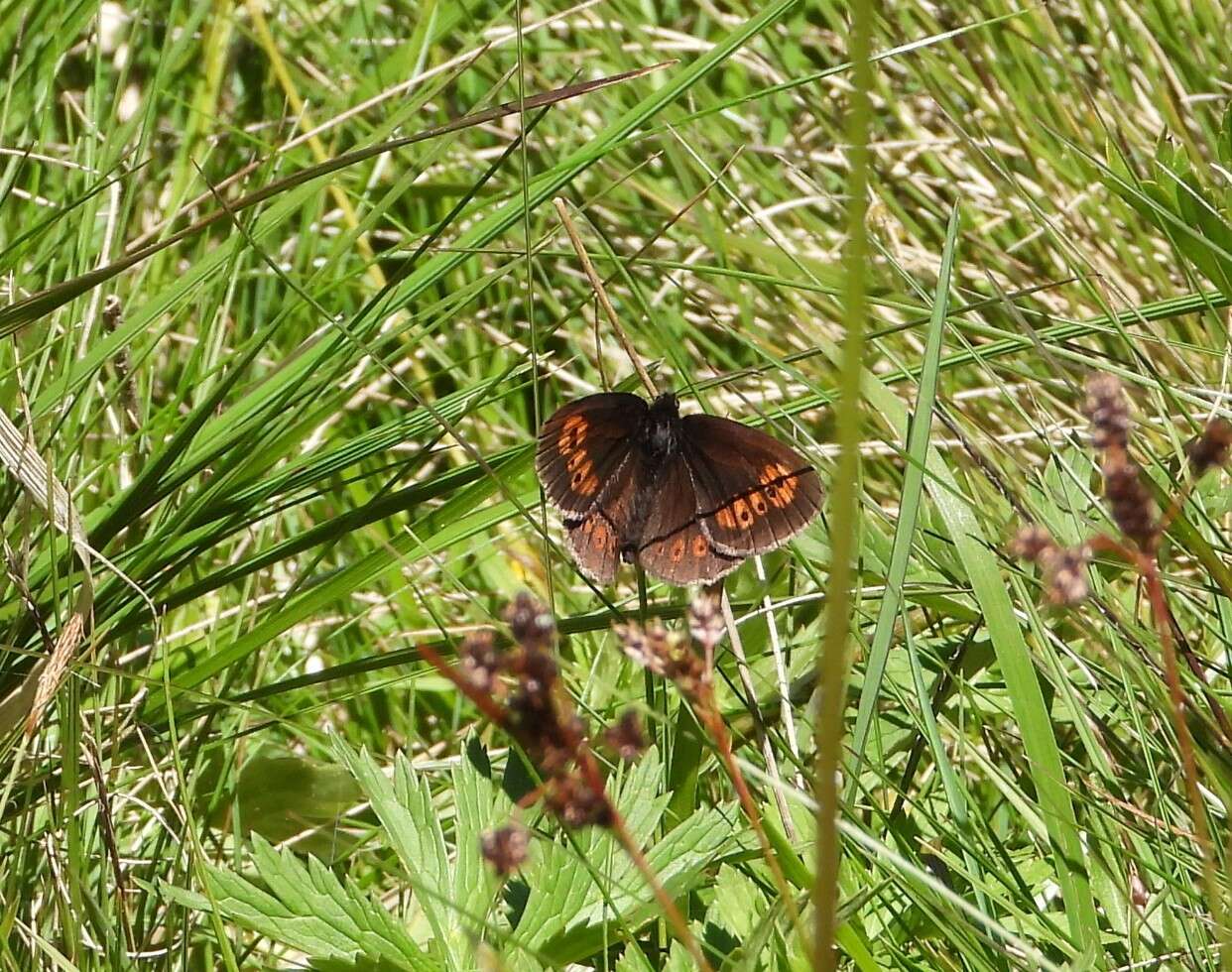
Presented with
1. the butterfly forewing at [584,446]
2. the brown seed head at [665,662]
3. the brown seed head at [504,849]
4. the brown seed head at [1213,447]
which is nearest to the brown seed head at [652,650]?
the brown seed head at [665,662]

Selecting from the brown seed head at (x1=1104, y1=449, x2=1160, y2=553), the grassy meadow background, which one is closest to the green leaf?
the grassy meadow background

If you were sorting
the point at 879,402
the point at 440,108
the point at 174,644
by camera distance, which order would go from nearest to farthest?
the point at 879,402 < the point at 174,644 < the point at 440,108

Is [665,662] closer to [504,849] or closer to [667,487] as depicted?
[504,849]

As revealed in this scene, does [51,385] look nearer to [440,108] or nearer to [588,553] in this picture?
[588,553]

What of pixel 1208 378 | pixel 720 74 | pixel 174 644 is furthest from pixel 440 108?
pixel 1208 378

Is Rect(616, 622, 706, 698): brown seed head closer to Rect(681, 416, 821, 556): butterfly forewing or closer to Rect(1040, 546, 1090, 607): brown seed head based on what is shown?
Rect(1040, 546, 1090, 607): brown seed head
